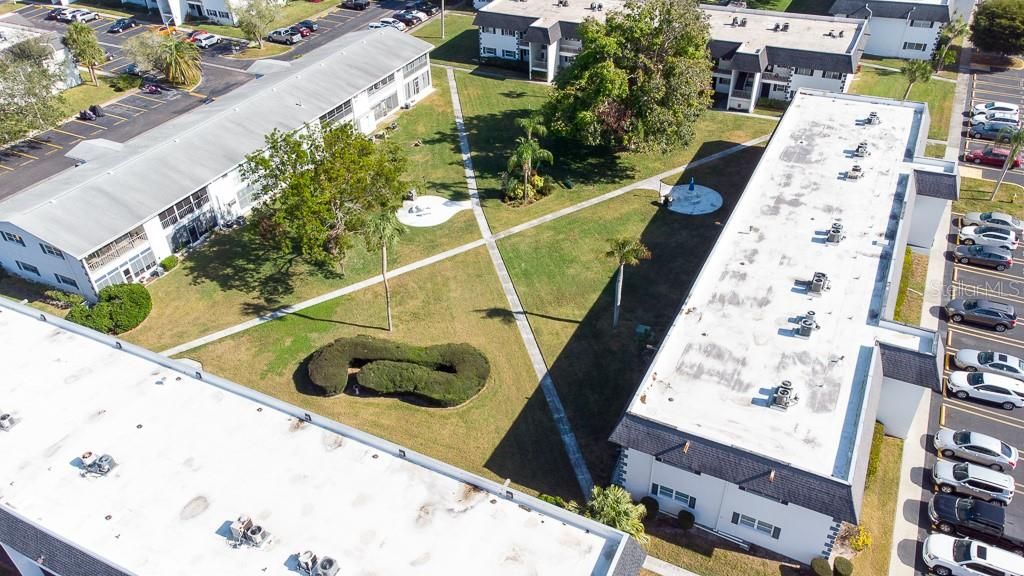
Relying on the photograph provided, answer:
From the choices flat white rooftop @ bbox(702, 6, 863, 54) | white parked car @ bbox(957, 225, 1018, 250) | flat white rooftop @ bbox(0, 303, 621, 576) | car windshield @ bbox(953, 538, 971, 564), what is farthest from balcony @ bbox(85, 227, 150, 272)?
white parked car @ bbox(957, 225, 1018, 250)

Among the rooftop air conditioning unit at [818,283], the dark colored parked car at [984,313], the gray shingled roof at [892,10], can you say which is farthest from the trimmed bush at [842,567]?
the gray shingled roof at [892,10]

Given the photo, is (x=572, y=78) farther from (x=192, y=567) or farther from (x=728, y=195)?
(x=192, y=567)

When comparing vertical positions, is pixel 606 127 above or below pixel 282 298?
above

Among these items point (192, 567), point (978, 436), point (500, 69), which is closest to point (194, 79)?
point (500, 69)

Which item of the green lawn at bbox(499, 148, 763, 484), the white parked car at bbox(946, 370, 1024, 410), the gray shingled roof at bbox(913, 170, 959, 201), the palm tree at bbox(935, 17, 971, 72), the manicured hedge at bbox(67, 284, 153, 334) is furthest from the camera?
the palm tree at bbox(935, 17, 971, 72)

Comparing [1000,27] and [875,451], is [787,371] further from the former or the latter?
[1000,27]

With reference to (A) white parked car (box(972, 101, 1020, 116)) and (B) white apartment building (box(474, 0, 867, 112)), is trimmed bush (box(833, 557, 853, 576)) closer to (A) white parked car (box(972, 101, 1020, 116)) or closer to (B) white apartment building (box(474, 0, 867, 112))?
(B) white apartment building (box(474, 0, 867, 112))

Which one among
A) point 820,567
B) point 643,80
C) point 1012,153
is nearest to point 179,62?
point 643,80
